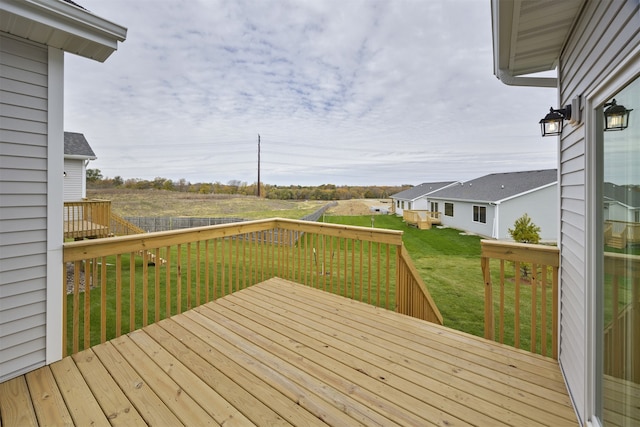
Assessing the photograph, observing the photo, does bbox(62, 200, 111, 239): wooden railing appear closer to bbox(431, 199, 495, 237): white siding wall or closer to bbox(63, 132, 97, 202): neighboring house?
bbox(63, 132, 97, 202): neighboring house

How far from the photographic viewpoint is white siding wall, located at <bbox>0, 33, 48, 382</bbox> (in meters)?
1.93

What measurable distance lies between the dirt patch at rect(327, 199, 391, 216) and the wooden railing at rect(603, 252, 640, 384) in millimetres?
20672

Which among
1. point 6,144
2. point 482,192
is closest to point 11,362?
point 6,144

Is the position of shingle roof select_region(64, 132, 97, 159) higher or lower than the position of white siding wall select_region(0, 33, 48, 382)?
higher

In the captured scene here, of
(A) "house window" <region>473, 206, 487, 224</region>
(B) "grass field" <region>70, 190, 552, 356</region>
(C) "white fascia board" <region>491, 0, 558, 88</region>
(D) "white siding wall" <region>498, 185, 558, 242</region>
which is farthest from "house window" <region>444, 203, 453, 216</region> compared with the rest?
(C) "white fascia board" <region>491, 0, 558, 88</region>

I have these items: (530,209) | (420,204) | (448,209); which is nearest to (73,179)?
(448,209)

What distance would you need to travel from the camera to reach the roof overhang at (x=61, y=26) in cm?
179

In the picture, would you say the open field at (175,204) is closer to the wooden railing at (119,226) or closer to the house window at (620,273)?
the wooden railing at (119,226)

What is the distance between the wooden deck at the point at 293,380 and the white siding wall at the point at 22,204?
11.6 inches

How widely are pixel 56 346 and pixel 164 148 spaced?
14435mm

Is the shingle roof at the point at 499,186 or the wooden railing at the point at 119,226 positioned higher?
the shingle roof at the point at 499,186

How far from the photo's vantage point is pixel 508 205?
1431 centimetres

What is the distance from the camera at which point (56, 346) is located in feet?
7.03

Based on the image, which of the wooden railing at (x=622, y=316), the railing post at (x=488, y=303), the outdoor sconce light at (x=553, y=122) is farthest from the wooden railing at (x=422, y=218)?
the wooden railing at (x=622, y=316)
